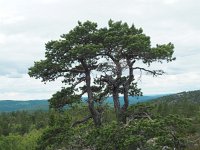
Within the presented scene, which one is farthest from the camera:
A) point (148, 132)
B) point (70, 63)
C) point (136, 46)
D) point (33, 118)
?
point (33, 118)

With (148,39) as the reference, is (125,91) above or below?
below

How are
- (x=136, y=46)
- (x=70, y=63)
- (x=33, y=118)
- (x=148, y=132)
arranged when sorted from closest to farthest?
(x=148, y=132) → (x=136, y=46) → (x=70, y=63) → (x=33, y=118)

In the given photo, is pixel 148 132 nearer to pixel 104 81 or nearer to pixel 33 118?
pixel 104 81

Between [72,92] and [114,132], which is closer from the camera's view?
[114,132]

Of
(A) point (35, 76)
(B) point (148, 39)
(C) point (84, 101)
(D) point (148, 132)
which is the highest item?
(B) point (148, 39)

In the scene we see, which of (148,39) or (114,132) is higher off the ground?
(148,39)

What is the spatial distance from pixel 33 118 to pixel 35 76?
122293mm

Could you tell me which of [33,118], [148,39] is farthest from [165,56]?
[33,118]

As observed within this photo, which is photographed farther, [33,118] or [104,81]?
[33,118]

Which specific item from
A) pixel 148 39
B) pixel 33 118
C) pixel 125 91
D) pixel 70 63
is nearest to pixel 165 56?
pixel 148 39

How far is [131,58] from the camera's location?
22.9 metres

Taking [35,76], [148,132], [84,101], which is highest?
[35,76]

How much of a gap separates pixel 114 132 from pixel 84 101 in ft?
17.4

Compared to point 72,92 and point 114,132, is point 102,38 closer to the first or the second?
point 72,92
